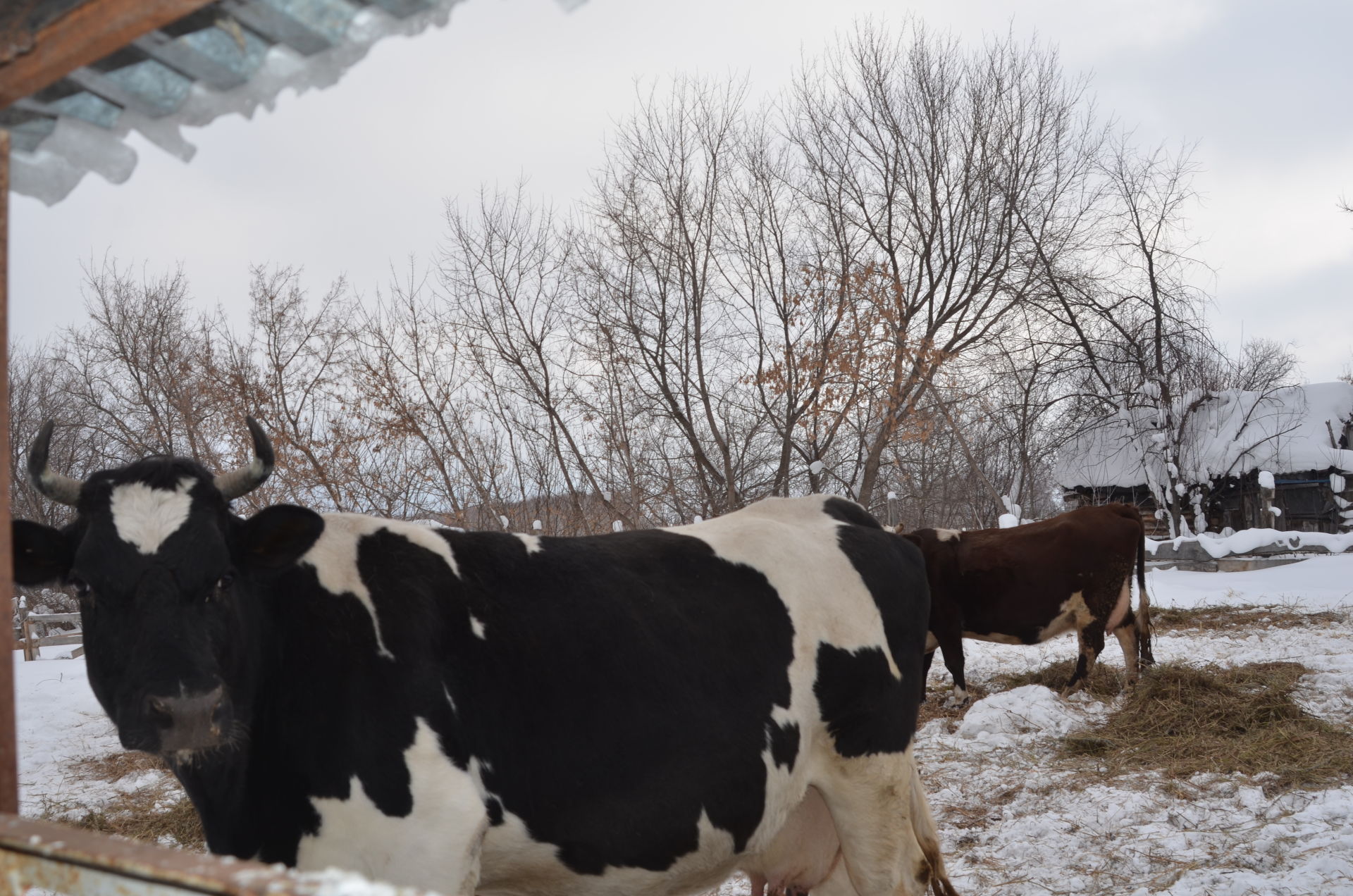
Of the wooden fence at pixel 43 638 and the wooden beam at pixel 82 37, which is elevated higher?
the wooden beam at pixel 82 37

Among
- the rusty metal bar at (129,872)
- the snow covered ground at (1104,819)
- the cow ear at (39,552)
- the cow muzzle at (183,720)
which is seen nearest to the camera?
the rusty metal bar at (129,872)

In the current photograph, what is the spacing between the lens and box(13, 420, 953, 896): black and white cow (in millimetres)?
3018

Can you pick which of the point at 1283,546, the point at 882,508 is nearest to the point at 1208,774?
the point at 1283,546

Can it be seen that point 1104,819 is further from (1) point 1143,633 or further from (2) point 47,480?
(2) point 47,480

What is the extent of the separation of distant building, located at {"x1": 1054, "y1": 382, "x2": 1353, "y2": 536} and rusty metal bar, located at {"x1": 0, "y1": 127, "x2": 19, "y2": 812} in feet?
99.3

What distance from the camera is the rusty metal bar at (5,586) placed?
200 cm

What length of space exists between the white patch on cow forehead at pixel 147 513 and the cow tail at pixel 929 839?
3387mm

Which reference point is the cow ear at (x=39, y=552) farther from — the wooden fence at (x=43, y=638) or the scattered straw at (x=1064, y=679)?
the wooden fence at (x=43, y=638)

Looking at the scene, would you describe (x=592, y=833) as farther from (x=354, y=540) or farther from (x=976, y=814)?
(x=976, y=814)

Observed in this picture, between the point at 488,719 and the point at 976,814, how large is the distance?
13.6 ft

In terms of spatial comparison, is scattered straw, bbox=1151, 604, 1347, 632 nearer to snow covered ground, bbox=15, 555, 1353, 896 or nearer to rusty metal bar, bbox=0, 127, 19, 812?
snow covered ground, bbox=15, 555, 1353, 896

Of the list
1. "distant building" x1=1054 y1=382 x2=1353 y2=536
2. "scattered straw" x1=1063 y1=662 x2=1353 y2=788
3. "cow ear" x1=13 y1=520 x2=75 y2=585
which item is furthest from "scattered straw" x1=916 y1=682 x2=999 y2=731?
"distant building" x1=1054 y1=382 x2=1353 y2=536

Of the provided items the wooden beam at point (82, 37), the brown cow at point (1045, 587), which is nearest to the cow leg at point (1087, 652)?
the brown cow at point (1045, 587)

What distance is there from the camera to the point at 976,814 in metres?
6.18
